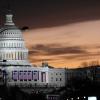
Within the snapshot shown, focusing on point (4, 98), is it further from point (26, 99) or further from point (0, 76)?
point (0, 76)

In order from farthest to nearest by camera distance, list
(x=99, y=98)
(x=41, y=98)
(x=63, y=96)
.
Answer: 1. (x=63, y=96)
2. (x=41, y=98)
3. (x=99, y=98)

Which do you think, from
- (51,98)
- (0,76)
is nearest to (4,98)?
(51,98)

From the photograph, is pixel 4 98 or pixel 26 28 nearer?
pixel 26 28

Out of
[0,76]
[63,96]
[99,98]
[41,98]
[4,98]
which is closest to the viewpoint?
[99,98]

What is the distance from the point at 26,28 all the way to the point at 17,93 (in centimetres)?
4894

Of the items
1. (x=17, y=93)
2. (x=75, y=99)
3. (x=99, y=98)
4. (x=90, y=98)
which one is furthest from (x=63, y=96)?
(x=90, y=98)

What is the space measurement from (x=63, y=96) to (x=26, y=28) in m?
58.8

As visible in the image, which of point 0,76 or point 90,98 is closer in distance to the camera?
point 90,98

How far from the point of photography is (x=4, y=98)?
121 meters

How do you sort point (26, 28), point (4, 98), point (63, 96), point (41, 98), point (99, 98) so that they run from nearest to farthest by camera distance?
point (26, 28)
point (99, 98)
point (4, 98)
point (41, 98)
point (63, 96)

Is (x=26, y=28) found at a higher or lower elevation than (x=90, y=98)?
higher

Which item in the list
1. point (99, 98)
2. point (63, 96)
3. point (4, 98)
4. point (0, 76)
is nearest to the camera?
point (99, 98)

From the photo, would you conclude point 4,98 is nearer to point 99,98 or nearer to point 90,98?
point 99,98

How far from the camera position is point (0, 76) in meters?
197
